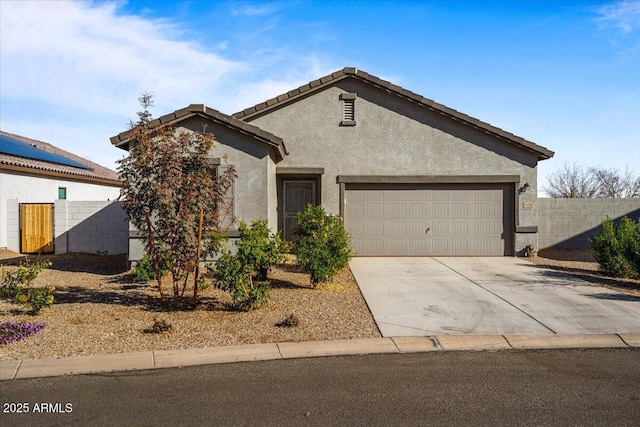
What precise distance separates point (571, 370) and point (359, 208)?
10721 mm

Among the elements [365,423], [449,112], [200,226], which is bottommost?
[365,423]

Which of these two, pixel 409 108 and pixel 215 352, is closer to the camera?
pixel 215 352

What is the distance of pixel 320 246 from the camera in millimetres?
11312

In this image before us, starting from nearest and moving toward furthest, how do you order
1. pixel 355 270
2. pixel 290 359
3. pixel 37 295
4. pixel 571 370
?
pixel 571 370
pixel 290 359
pixel 37 295
pixel 355 270

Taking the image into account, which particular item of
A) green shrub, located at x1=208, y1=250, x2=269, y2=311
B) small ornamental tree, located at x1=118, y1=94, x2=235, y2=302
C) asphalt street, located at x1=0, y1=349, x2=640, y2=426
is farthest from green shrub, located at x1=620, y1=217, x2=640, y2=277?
small ornamental tree, located at x1=118, y1=94, x2=235, y2=302

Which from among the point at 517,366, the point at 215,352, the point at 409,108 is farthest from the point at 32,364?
the point at 409,108

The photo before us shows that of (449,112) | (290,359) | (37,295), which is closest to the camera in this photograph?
(290,359)

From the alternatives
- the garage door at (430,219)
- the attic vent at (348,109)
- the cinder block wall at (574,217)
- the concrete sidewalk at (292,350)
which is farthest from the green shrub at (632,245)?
the attic vent at (348,109)

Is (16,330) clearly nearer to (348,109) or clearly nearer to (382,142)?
(348,109)

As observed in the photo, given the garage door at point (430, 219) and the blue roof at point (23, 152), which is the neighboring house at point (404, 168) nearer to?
the garage door at point (430, 219)

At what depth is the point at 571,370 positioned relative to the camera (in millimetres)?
6266

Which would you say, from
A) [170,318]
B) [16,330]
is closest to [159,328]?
[170,318]

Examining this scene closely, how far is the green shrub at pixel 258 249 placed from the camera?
963cm

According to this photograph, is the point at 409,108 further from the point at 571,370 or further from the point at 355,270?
the point at 571,370
